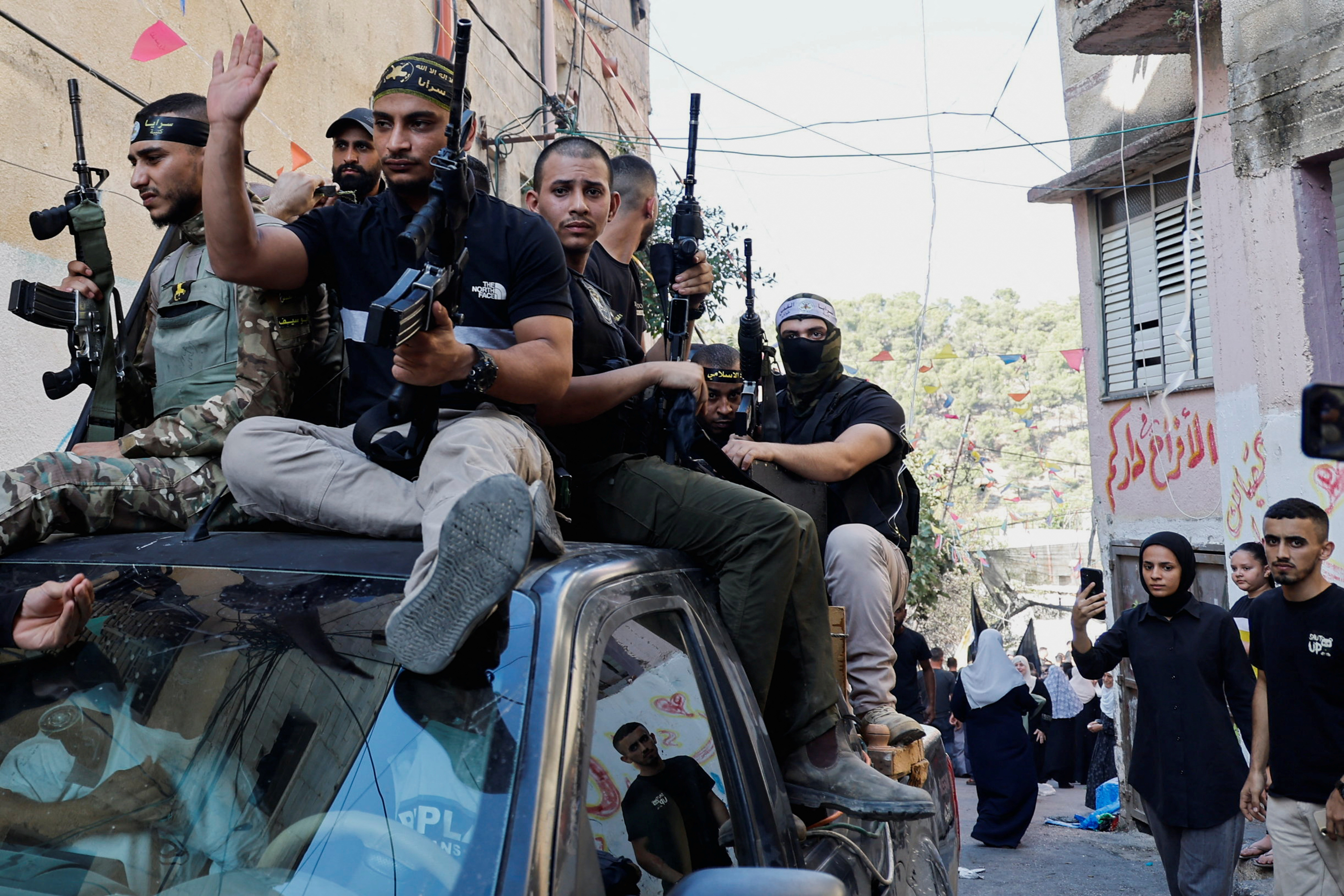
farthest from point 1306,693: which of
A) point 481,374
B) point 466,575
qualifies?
point 466,575

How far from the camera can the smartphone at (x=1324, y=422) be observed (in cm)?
122

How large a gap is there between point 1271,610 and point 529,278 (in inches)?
159

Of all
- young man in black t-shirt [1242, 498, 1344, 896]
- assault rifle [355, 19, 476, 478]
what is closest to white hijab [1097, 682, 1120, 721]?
young man in black t-shirt [1242, 498, 1344, 896]

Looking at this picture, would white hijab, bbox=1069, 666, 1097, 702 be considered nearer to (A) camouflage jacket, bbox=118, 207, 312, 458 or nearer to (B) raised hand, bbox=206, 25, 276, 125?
(A) camouflage jacket, bbox=118, 207, 312, 458

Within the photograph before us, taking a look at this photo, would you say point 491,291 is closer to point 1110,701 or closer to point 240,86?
point 240,86

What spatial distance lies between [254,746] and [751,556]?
1.11m

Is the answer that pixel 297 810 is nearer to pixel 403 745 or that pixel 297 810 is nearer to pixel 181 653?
pixel 403 745

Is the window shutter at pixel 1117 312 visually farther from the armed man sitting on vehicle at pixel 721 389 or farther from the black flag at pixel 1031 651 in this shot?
the armed man sitting on vehicle at pixel 721 389

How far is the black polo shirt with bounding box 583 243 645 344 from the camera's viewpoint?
4016 millimetres

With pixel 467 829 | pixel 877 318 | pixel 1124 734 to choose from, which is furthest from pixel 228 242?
pixel 877 318

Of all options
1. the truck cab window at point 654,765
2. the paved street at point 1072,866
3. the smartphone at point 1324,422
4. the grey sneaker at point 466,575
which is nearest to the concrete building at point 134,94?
the truck cab window at point 654,765

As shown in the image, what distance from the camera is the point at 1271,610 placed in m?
5.22

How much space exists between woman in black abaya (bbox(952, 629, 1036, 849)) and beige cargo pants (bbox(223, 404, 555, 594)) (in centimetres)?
862

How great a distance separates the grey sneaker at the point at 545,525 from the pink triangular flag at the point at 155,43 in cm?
604
